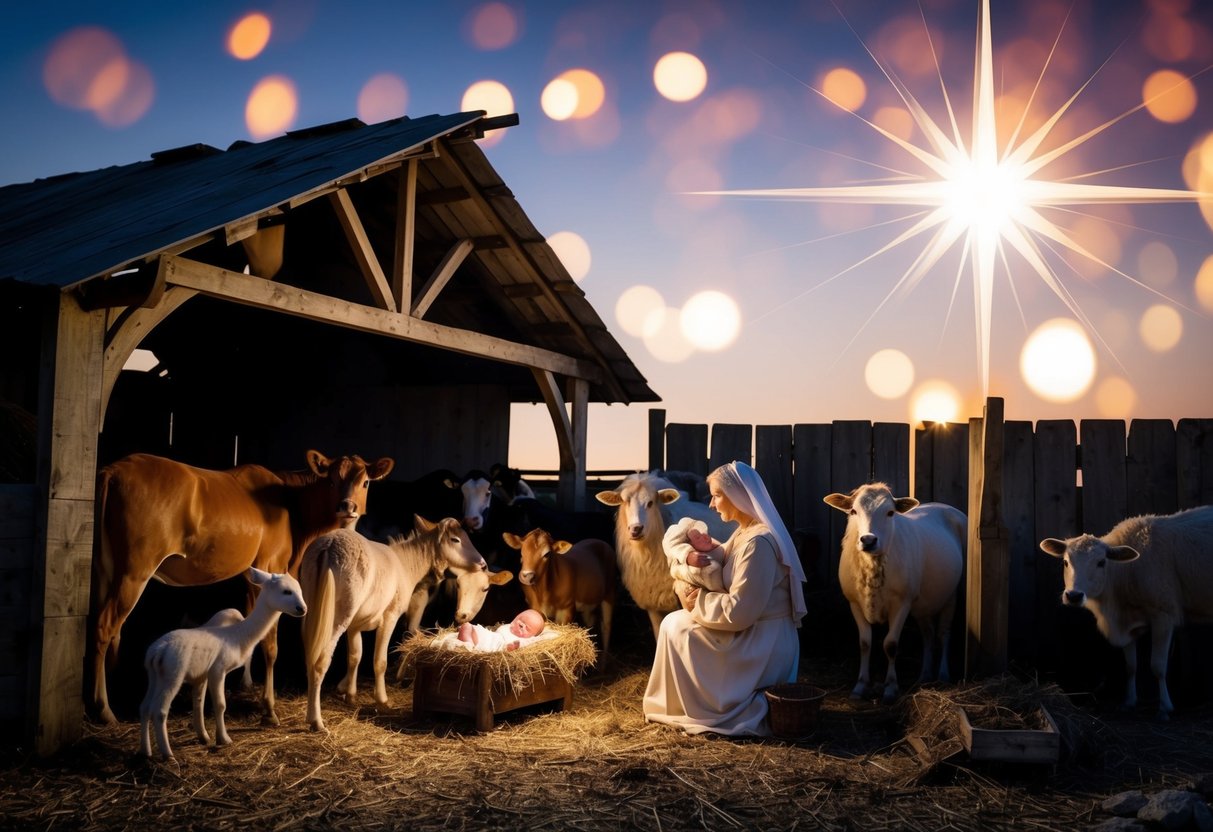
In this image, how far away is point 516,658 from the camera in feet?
23.4

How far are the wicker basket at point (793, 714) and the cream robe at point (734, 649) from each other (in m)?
0.10

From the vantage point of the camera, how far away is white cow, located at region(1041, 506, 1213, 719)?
7.86 meters

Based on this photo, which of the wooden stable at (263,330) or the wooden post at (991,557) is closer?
the wooden stable at (263,330)

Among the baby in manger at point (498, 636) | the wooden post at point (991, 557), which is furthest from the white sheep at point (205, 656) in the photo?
the wooden post at point (991, 557)

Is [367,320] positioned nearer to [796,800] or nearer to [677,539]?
[677,539]

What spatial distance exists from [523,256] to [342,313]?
116 inches

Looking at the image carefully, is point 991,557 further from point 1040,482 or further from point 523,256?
point 523,256

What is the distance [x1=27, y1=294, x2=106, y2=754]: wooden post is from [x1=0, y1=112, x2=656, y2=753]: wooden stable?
0.04 feet

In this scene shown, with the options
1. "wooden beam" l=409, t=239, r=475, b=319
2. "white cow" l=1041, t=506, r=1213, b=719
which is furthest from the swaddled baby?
"wooden beam" l=409, t=239, r=475, b=319

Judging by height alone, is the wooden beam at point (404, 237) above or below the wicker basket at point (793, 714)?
above

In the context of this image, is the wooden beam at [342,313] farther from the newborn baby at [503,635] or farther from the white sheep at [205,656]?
the newborn baby at [503,635]

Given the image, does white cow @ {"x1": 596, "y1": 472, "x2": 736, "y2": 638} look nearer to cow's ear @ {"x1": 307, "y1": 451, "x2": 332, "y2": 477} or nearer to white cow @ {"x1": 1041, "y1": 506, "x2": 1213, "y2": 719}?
cow's ear @ {"x1": 307, "y1": 451, "x2": 332, "y2": 477}

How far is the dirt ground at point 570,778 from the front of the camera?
5.06 meters

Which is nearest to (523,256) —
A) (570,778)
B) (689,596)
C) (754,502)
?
(754,502)
